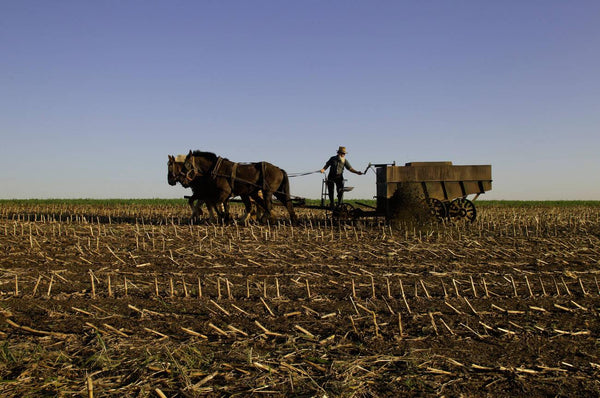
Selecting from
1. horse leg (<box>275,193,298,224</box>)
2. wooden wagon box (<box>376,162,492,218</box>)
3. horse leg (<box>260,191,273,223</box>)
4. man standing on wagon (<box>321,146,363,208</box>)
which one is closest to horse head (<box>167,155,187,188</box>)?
horse leg (<box>260,191,273,223</box>)

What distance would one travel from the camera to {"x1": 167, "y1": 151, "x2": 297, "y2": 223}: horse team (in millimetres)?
15039

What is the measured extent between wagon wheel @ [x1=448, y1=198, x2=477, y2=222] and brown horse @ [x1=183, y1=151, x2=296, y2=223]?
4.73 m

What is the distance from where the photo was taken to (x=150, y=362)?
4082mm

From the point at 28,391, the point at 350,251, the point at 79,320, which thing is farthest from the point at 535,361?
the point at 350,251

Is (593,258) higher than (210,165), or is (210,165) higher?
(210,165)

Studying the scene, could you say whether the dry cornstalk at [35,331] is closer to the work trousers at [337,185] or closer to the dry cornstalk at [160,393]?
the dry cornstalk at [160,393]

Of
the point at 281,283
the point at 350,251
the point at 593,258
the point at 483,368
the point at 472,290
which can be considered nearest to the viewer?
the point at 483,368

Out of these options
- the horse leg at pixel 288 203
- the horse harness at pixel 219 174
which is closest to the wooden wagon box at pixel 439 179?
the horse leg at pixel 288 203

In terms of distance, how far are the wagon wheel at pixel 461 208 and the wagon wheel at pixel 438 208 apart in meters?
0.31

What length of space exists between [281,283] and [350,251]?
3354 mm

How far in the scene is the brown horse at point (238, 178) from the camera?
595 inches

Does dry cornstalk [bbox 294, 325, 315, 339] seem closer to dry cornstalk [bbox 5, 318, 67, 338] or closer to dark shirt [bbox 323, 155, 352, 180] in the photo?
dry cornstalk [bbox 5, 318, 67, 338]

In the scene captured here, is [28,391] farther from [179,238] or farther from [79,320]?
[179,238]

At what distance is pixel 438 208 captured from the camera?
1459cm
